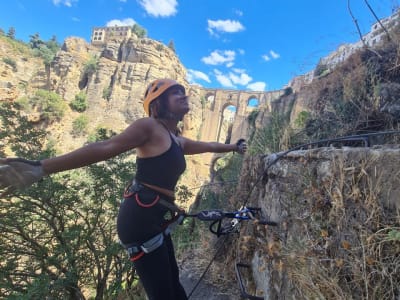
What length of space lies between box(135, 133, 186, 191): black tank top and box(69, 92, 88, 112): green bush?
31563 mm

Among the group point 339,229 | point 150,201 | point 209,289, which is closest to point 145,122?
point 150,201

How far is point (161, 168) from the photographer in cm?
159

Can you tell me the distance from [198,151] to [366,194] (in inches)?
55.8

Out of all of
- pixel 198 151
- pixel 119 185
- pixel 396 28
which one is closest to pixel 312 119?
pixel 396 28

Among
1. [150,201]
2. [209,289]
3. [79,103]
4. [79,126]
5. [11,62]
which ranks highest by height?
[11,62]

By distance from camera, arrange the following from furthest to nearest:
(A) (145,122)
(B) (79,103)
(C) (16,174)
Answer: (B) (79,103) < (A) (145,122) < (C) (16,174)

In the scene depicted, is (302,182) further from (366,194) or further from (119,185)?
(119,185)

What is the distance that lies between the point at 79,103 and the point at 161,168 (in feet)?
106

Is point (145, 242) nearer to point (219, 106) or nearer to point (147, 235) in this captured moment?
point (147, 235)

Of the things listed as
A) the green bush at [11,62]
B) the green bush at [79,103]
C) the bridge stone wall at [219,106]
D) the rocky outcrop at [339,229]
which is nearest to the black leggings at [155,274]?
the rocky outcrop at [339,229]

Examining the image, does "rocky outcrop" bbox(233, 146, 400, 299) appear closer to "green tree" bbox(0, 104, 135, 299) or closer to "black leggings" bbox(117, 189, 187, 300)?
"black leggings" bbox(117, 189, 187, 300)

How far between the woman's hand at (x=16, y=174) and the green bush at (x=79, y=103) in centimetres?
3183

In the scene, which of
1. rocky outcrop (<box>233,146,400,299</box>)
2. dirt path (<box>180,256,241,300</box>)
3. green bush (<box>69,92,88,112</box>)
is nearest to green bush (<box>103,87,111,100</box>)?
green bush (<box>69,92,88,112</box>)

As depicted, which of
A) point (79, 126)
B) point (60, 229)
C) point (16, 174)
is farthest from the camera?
point (79, 126)
